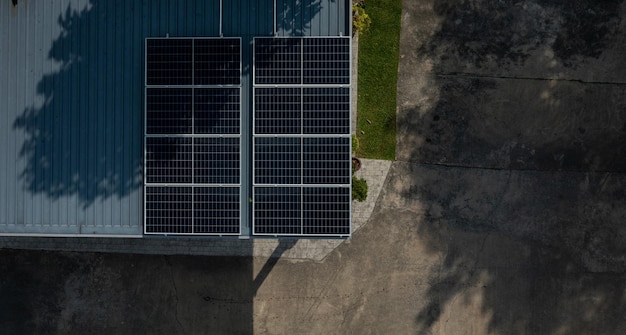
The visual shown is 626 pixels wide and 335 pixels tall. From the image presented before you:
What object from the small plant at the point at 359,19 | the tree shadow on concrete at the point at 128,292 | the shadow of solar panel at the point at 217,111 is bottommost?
the tree shadow on concrete at the point at 128,292

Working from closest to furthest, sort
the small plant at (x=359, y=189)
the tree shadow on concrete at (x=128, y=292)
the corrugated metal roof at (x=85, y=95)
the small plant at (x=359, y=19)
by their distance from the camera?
the corrugated metal roof at (x=85, y=95) → the small plant at (x=359, y=19) → the small plant at (x=359, y=189) → the tree shadow on concrete at (x=128, y=292)

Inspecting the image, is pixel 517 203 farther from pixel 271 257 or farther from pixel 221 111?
pixel 221 111

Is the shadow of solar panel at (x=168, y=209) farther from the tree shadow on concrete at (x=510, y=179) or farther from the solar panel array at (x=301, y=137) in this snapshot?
the tree shadow on concrete at (x=510, y=179)

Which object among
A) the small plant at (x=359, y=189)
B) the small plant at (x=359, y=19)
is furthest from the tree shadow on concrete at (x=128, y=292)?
the small plant at (x=359, y=19)

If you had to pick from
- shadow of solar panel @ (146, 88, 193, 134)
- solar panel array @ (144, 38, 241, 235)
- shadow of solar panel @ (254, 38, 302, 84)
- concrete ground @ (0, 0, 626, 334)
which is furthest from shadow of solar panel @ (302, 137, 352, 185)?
concrete ground @ (0, 0, 626, 334)

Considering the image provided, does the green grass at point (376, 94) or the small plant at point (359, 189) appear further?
the green grass at point (376, 94)
